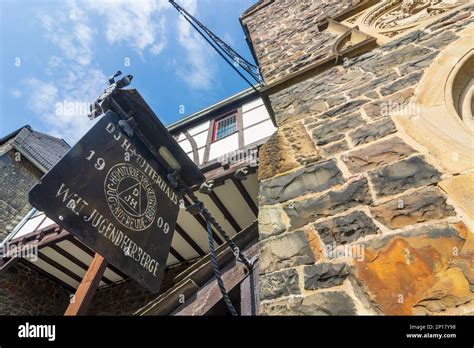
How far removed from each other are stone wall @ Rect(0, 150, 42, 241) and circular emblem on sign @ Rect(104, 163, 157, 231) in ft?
30.2

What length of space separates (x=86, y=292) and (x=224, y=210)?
2.81 m

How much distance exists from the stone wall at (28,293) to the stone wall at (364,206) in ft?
25.4

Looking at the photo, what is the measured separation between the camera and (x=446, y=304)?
1.24 meters

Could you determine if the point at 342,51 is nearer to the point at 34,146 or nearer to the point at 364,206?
the point at 364,206

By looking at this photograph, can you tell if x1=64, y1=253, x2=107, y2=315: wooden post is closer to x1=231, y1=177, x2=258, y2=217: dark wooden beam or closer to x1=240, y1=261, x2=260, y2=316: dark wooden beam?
x1=240, y1=261, x2=260, y2=316: dark wooden beam

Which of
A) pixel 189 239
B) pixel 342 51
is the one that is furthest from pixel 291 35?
pixel 189 239

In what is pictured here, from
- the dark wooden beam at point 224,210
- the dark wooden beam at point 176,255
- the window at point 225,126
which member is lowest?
the dark wooden beam at point 176,255

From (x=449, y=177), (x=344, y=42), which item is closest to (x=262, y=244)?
(x=449, y=177)

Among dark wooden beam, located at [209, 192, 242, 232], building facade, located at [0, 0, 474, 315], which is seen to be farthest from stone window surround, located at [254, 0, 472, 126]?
dark wooden beam, located at [209, 192, 242, 232]

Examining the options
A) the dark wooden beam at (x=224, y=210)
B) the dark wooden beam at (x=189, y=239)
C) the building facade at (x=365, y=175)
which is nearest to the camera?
the building facade at (x=365, y=175)

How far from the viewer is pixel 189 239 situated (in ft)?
21.1

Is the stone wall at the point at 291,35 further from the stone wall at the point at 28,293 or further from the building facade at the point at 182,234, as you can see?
the stone wall at the point at 28,293

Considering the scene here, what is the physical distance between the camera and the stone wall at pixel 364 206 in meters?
1.37

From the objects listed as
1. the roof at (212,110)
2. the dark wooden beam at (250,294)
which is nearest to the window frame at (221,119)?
the roof at (212,110)
